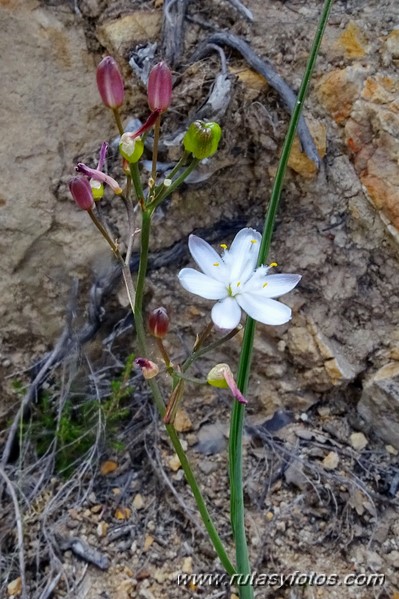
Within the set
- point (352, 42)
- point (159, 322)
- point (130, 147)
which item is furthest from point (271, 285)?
point (352, 42)

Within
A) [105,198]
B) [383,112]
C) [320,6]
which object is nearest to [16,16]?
[105,198]

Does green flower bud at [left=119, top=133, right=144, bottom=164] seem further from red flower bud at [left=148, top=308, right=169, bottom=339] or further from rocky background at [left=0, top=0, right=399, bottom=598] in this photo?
rocky background at [left=0, top=0, right=399, bottom=598]

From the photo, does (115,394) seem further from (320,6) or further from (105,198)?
(320,6)

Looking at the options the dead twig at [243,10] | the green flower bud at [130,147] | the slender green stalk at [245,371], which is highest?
the dead twig at [243,10]

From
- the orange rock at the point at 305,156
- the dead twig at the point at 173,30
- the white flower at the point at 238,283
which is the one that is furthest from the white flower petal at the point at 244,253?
the dead twig at the point at 173,30

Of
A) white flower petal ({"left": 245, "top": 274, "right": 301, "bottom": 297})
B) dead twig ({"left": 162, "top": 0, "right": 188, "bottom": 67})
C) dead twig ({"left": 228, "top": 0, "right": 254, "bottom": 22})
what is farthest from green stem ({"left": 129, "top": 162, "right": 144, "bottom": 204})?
dead twig ({"left": 228, "top": 0, "right": 254, "bottom": 22})

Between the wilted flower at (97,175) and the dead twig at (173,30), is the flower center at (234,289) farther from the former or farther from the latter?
the dead twig at (173,30)
